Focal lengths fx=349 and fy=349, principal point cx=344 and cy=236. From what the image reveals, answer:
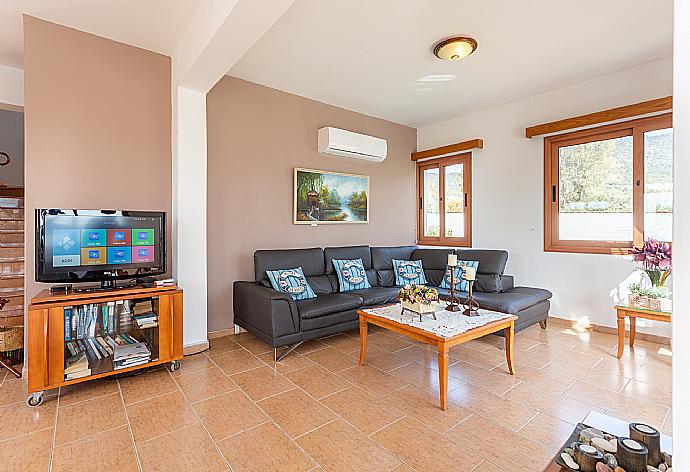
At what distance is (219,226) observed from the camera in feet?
12.6

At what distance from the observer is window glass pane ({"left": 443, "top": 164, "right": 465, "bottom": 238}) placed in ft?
17.4

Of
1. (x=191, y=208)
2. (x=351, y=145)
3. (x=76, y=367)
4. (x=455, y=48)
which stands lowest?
(x=76, y=367)

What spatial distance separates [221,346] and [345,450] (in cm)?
204

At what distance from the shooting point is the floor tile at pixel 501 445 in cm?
178

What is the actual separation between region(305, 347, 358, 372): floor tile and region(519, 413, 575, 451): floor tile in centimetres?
141

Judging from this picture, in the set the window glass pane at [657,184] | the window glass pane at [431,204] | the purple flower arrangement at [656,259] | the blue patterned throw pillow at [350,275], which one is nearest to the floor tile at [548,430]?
the purple flower arrangement at [656,259]

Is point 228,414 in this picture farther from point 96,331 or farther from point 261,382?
point 96,331

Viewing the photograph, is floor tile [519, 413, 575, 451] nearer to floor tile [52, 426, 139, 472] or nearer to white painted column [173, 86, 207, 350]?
floor tile [52, 426, 139, 472]

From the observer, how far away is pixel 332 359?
3.17m

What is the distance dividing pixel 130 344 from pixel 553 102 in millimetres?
5198

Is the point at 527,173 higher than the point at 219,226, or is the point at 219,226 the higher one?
the point at 527,173

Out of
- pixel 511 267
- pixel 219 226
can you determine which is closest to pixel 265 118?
pixel 219 226

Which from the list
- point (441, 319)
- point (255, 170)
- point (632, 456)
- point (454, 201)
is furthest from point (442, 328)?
point (454, 201)

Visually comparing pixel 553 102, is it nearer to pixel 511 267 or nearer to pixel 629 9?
pixel 629 9
